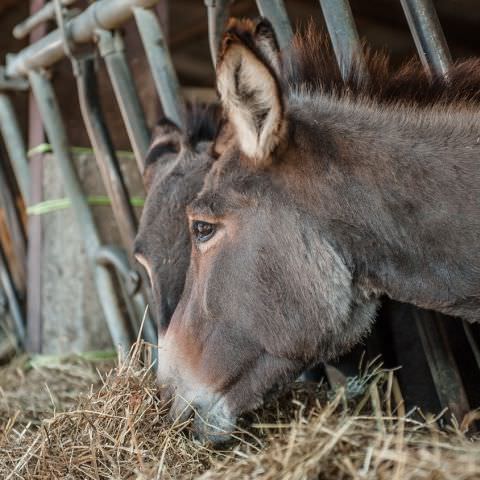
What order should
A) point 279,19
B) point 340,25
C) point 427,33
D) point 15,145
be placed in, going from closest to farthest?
1. point 427,33
2. point 340,25
3. point 279,19
4. point 15,145

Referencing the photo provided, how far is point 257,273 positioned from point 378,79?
73cm

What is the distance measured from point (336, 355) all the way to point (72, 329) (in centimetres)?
244

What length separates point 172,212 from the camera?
3.17 metres

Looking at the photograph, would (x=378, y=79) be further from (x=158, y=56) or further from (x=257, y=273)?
(x=158, y=56)

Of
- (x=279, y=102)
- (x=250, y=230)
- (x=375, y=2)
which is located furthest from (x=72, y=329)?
(x=375, y=2)

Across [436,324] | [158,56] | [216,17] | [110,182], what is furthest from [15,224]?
[436,324]

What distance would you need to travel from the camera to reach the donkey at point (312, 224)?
84.2 inches

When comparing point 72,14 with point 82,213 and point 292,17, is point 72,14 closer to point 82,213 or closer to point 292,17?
point 82,213

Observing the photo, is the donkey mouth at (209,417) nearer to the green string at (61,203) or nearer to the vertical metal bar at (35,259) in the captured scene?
the green string at (61,203)

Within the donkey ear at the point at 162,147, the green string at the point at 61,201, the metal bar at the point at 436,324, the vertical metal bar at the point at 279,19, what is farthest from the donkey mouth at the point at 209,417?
the green string at the point at 61,201

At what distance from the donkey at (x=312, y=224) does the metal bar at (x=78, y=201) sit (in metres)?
1.55

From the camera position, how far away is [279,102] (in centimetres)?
216

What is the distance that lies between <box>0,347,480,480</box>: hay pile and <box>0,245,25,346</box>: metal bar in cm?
201

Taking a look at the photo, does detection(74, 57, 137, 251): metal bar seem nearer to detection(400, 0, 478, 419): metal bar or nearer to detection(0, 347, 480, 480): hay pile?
detection(0, 347, 480, 480): hay pile
